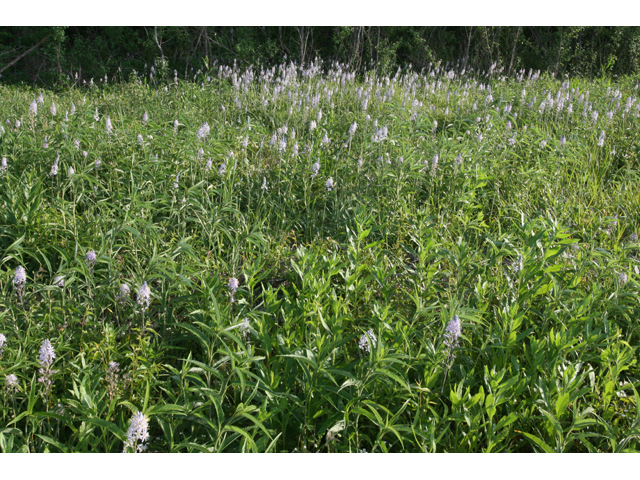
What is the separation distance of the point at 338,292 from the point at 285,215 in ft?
3.44

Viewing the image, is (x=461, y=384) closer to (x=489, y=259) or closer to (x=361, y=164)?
(x=489, y=259)

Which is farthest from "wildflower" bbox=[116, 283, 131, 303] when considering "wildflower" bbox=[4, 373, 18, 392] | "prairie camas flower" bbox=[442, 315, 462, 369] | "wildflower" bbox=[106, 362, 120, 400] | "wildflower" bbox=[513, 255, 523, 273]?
"wildflower" bbox=[513, 255, 523, 273]

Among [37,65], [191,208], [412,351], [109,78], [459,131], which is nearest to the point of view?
[412,351]

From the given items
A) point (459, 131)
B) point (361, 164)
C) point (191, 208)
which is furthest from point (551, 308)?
point (459, 131)

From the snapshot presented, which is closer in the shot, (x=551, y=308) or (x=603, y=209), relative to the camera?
(x=551, y=308)

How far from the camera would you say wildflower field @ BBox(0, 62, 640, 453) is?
71.1 inches

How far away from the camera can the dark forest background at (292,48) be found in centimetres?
937

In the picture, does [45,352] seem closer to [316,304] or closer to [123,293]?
[123,293]

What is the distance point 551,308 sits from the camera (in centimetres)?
238

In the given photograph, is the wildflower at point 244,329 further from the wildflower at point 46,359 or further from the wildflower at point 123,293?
the wildflower at point 46,359

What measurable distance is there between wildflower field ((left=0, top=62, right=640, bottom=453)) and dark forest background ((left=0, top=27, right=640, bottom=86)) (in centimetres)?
543

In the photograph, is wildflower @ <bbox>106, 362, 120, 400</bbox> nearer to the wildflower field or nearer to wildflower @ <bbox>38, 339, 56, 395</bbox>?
the wildflower field

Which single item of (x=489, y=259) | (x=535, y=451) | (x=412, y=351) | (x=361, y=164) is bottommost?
(x=535, y=451)

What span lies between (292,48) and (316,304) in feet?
30.7
